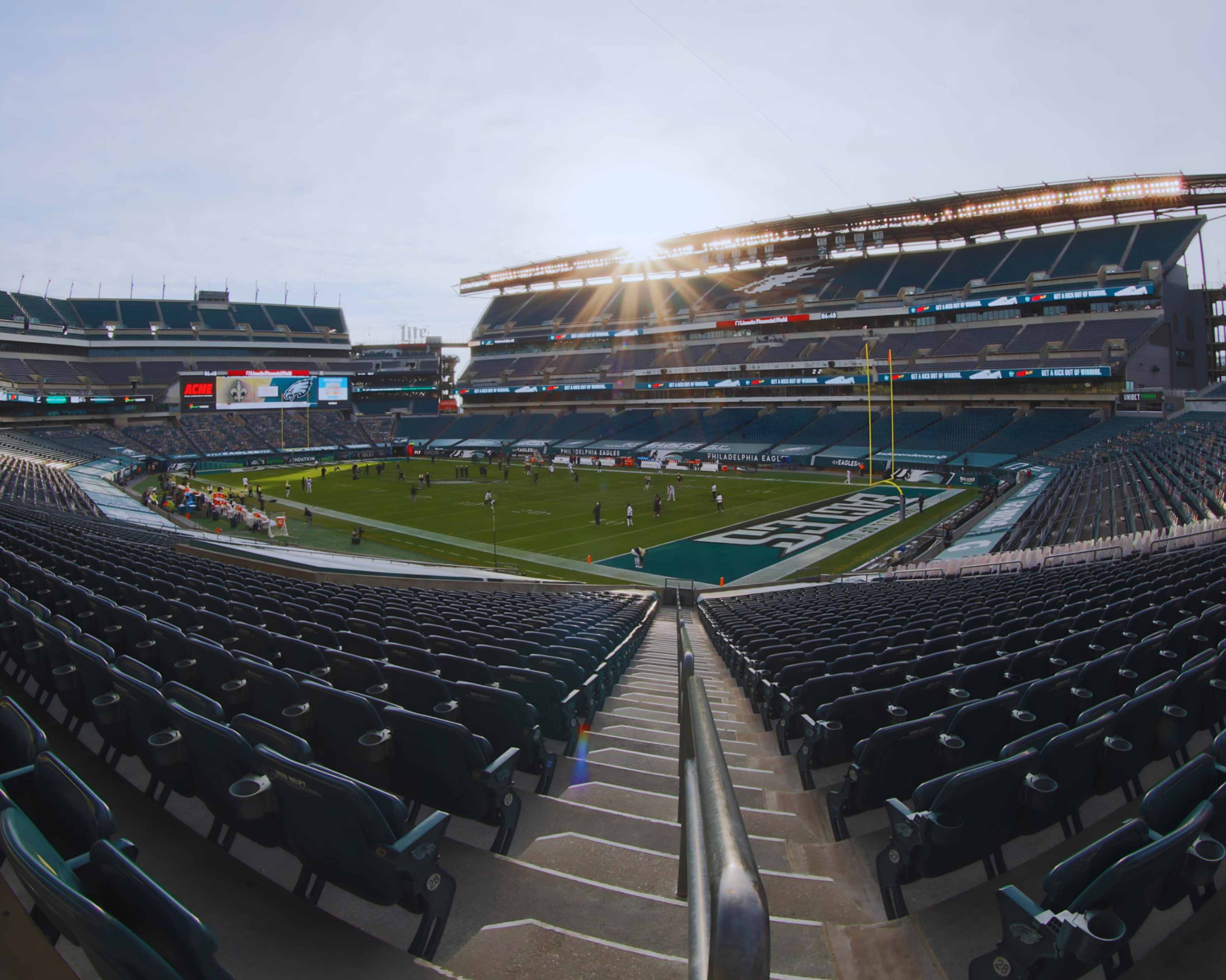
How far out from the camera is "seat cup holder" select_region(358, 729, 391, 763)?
359 cm

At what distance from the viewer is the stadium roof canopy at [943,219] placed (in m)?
56.8

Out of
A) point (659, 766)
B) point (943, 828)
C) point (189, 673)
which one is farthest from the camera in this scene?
point (659, 766)

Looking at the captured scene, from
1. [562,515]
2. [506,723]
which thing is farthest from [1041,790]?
[562,515]

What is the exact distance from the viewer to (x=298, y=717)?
13.1 feet

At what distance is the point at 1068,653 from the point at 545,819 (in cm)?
476

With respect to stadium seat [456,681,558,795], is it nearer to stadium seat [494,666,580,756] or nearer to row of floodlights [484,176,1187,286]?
stadium seat [494,666,580,756]

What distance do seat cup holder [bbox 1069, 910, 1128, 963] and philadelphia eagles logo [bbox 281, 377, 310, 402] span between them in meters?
93.9

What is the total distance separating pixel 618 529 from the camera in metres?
36.0

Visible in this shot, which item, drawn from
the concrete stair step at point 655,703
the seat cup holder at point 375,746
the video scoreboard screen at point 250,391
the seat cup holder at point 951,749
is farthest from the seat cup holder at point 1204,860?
the video scoreboard screen at point 250,391

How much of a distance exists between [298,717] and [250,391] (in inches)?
3563

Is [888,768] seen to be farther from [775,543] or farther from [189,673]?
[775,543]

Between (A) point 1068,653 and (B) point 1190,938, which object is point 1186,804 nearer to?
→ (B) point 1190,938

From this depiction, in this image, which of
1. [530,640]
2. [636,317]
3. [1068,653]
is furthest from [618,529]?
[636,317]

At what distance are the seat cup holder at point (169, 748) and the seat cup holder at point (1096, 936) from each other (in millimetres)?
3616
